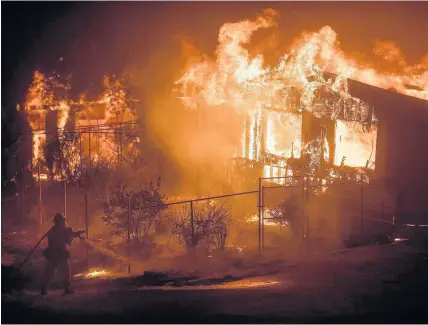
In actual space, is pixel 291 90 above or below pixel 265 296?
above

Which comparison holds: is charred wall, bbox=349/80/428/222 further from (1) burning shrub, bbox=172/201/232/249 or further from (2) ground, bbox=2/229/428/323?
(1) burning shrub, bbox=172/201/232/249

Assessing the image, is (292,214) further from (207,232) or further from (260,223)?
(207,232)

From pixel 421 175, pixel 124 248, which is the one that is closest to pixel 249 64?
pixel 421 175

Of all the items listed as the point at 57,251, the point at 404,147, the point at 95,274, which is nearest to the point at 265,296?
the point at 57,251

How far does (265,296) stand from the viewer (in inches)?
335

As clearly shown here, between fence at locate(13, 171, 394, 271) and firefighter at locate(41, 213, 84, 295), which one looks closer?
firefighter at locate(41, 213, 84, 295)

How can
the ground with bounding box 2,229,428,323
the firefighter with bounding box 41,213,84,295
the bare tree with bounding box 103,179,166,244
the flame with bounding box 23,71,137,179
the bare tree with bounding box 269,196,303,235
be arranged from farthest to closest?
the flame with bounding box 23,71,137,179
the bare tree with bounding box 103,179,166,244
the bare tree with bounding box 269,196,303,235
the firefighter with bounding box 41,213,84,295
the ground with bounding box 2,229,428,323

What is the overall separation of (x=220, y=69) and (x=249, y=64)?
1.44m

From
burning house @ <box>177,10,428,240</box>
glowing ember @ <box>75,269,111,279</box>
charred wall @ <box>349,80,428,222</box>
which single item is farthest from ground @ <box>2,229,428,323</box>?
burning house @ <box>177,10,428,240</box>

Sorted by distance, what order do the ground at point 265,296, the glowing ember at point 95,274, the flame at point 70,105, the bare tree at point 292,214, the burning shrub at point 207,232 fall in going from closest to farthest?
the ground at point 265,296, the glowing ember at point 95,274, the burning shrub at point 207,232, the bare tree at point 292,214, the flame at point 70,105

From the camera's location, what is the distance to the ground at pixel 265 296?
24.6ft

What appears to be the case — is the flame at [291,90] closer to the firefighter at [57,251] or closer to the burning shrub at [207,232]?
the burning shrub at [207,232]

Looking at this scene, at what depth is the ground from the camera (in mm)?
7500

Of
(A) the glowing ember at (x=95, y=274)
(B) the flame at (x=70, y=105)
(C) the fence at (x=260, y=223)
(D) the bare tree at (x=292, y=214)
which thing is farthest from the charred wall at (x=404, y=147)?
(B) the flame at (x=70, y=105)
